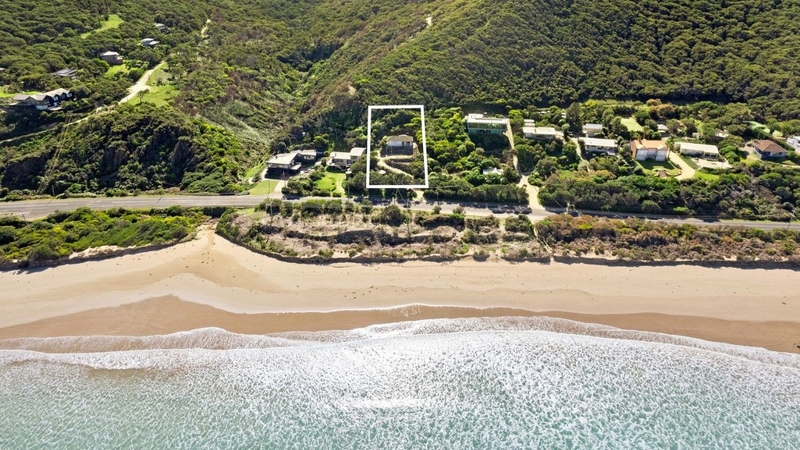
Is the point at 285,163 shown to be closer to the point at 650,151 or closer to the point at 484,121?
the point at 484,121

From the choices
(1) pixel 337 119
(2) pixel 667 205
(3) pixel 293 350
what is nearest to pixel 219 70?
(1) pixel 337 119

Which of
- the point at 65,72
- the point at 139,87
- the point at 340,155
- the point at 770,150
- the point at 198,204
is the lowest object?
the point at 198,204

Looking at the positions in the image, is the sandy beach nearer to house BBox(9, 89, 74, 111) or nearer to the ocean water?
the ocean water

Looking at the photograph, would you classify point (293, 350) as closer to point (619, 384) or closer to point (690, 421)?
point (619, 384)

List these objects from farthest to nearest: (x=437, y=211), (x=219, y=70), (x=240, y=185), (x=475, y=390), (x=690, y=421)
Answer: (x=219, y=70)
(x=240, y=185)
(x=437, y=211)
(x=475, y=390)
(x=690, y=421)

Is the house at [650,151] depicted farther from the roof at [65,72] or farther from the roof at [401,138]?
the roof at [65,72]

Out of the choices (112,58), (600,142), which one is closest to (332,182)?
(600,142)
